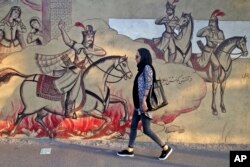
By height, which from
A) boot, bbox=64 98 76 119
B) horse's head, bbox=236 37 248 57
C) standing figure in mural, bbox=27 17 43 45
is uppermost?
standing figure in mural, bbox=27 17 43 45

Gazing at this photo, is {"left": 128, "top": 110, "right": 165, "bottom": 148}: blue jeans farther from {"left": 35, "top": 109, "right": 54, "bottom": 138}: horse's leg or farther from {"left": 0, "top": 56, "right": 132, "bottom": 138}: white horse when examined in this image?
{"left": 35, "top": 109, "right": 54, "bottom": 138}: horse's leg

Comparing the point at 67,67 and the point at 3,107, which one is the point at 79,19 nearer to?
the point at 67,67

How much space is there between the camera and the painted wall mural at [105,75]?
6.53m

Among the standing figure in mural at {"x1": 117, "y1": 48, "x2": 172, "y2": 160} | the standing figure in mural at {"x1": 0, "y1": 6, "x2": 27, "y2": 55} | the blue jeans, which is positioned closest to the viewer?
the standing figure in mural at {"x1": 117, "y1": 48, "x2": 172, "y2": 160}

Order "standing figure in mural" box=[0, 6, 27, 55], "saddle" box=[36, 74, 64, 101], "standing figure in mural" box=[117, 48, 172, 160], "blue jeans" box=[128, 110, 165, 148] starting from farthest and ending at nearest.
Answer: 1. "saddle" box=[36, 74, 64, 101]
2. "standing figure in mural" box=[0, 6, 27, 55]
3. "blue jeans" box=[128, 110, 165, 148]
4. "standing figure in mural" box=[117, 48, 172, 160]

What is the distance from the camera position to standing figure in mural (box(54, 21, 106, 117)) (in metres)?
6.55

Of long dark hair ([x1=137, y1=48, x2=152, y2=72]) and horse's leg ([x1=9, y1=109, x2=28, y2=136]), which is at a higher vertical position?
long dark hair ([x1=137, y1=48, x2=152, y2=72])

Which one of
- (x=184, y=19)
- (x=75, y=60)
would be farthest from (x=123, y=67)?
(x=184, y=19)

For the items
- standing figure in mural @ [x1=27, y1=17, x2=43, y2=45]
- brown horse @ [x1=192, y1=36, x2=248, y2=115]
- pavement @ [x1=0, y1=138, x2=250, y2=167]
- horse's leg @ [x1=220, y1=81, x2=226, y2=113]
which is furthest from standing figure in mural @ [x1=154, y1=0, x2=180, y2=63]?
standing figure in mural @ [x1=27, y1=17, x2=43, y2=45]

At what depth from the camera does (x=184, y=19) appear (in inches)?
258

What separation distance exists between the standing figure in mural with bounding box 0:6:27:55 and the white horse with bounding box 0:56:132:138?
333 millimetres

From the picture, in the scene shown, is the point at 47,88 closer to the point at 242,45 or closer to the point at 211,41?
the point at 211,41

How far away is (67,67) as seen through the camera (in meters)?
6.59

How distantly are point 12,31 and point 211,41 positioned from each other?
301 cm
